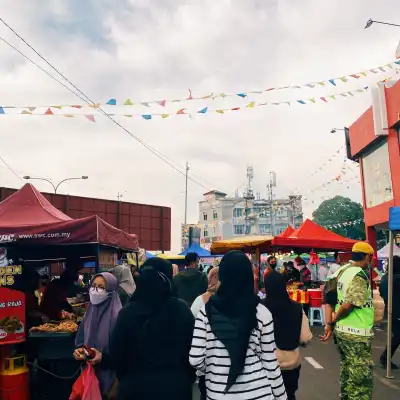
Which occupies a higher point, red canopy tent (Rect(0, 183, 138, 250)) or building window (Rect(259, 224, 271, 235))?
building window (Rect(259, 224, 271, 235))

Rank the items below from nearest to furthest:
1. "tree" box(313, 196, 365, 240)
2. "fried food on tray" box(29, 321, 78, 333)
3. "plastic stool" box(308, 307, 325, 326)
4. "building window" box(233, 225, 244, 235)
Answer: "fried food on tray" box(29, 321, 78, 333)
"plastic stool" box(308, 307, 325, 326)
"tree" box(313, 196, 365, 240)
"building window" box(233, 225, 244, 235)

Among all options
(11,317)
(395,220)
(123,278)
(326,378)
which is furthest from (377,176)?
(11,317)

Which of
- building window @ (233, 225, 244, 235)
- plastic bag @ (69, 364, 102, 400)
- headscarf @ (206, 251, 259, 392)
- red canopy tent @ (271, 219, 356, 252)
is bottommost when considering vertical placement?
plastic bag @ (69, 364, 102, 400)

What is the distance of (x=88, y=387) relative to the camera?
3.61 m

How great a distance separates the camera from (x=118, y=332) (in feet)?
9.06

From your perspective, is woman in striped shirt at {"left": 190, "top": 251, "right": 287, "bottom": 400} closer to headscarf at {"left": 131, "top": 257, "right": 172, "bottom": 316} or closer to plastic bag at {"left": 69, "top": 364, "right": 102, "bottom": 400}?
headscarf at {"left": 131, "top": 257, "right": 172, "bottom": 316}

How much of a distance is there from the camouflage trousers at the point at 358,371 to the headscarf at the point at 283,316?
1021 mm

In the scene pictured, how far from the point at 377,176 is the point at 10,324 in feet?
49.4

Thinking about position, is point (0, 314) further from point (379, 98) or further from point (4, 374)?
point (379, 98)

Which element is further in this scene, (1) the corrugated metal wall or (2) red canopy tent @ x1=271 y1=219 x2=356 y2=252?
(1) the corrugated metal wall

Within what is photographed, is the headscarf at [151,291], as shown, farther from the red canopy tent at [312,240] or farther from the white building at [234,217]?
the white building at [234,217]

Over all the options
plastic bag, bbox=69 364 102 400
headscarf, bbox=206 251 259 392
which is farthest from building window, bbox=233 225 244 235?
headscarf, bbox=206 251 259 392

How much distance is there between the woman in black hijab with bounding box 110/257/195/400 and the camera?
2691 mm

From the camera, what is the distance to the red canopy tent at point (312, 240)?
12.5m
